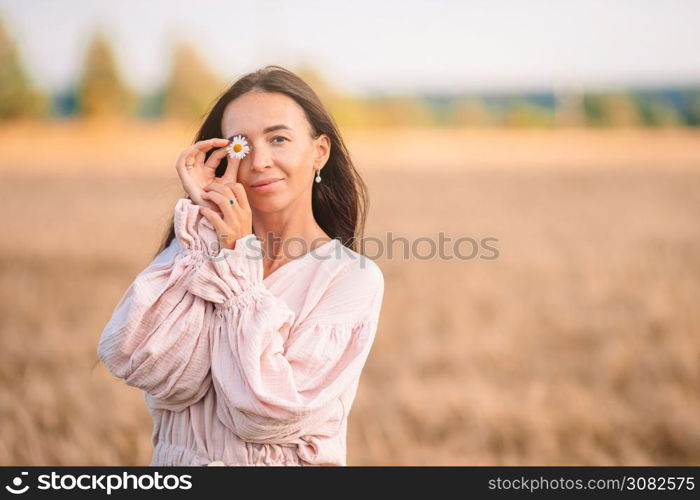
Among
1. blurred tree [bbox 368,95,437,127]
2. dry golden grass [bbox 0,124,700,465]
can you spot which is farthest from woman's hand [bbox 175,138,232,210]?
blurred tree [bbox 368,95,437,127]

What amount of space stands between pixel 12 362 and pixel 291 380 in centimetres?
602

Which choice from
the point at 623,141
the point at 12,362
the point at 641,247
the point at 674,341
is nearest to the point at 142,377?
the point at 12,362

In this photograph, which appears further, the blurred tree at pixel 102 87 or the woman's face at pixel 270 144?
the blurred tree at pixel 102 87

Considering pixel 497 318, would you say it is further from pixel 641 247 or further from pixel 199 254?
pixel 199 254

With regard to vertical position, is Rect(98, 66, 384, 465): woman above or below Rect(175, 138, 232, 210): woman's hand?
below

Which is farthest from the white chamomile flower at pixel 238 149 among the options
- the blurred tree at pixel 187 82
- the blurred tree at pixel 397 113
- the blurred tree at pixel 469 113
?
the blurred tree at pixel 469 113

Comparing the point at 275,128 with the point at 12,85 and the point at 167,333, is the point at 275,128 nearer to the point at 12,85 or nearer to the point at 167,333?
the point at 167,333

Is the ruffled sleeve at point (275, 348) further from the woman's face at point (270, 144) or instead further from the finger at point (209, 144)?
the finger at point (209, 144)

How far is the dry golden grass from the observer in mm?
5844

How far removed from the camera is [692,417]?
20.2 ft

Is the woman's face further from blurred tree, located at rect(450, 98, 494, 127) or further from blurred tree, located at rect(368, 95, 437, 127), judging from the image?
blurred tree, located at rect(450, 98, 494, 127)

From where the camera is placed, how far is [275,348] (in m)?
2.05

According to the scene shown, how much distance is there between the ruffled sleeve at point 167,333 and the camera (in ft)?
6.72

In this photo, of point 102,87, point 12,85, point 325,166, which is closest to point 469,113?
point 102,87
